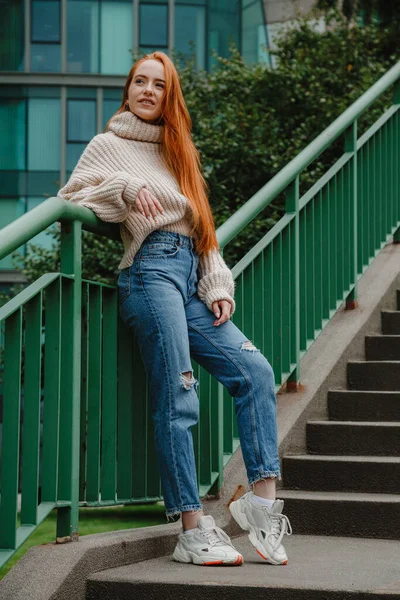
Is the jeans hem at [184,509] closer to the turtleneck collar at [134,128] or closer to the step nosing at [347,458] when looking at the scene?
the step nosing at [347,458]

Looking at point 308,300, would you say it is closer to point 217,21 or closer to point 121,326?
point 121,326

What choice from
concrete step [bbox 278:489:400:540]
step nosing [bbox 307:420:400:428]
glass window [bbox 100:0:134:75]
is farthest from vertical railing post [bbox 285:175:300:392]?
glass window [bbox 100:0:134:75]

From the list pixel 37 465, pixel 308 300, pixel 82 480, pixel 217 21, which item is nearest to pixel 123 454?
pixel 82 480

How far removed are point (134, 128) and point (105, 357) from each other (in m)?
0.81

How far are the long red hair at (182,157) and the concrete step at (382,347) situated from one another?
1915 mm

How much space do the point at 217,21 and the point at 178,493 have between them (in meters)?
19.6

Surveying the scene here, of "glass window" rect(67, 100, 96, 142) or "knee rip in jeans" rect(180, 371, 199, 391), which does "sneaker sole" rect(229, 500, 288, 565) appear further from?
"glass window" rect(67, 100, 96, 142)

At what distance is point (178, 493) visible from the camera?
3.28 metres

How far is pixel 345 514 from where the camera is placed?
393cm

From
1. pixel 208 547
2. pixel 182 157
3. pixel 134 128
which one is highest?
pixel 134 128

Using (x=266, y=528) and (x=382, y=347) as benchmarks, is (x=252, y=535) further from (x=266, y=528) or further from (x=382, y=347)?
(x=382, y=347)

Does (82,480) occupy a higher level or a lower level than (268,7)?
lower

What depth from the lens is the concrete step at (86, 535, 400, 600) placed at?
9.48ft

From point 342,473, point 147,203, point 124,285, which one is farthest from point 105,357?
point 342,473
